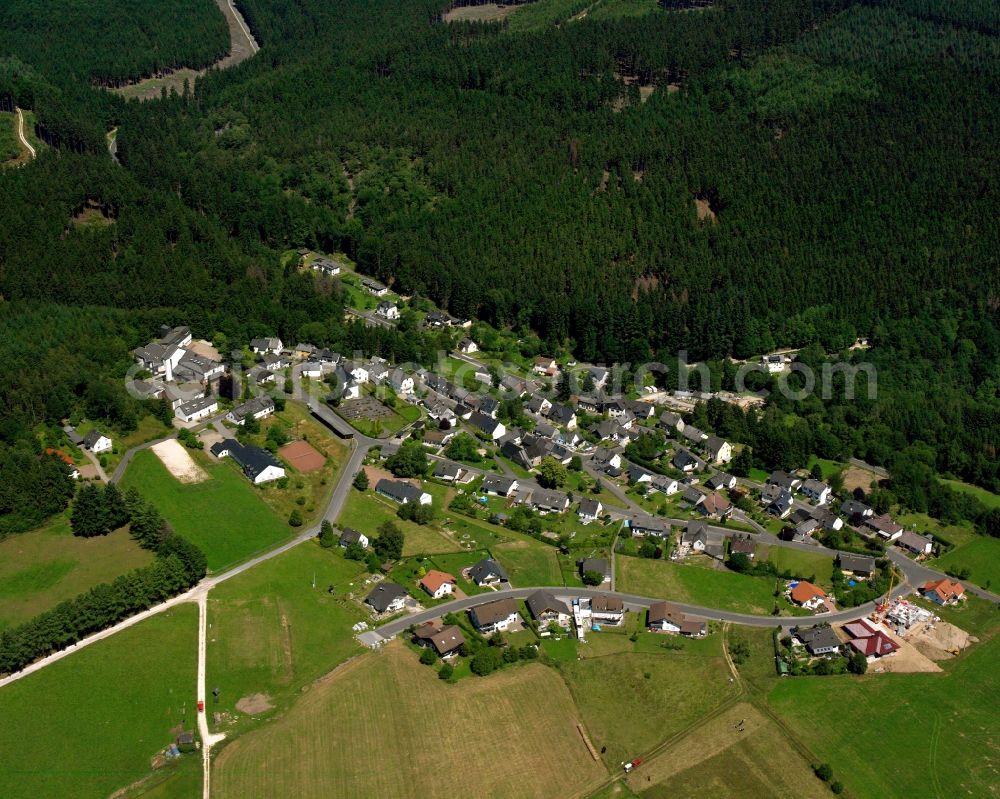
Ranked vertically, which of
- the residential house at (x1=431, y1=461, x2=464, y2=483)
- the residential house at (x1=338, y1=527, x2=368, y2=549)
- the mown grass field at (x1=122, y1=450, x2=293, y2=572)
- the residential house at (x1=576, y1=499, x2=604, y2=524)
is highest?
the mown grass field at (x1=122, y1=450, x2=293, y2=572)

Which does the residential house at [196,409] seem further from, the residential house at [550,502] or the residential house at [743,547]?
the residential house at [743,547]

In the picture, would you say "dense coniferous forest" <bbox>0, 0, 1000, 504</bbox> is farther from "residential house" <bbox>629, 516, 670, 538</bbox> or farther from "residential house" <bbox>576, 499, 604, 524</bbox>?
"residential house" <bbox>576, 499, 604, 524</bbox>

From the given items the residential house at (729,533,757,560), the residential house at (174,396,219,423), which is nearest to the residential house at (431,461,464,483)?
the residential house at (174,396,219,423)

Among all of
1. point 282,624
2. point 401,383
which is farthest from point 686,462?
point 282,624

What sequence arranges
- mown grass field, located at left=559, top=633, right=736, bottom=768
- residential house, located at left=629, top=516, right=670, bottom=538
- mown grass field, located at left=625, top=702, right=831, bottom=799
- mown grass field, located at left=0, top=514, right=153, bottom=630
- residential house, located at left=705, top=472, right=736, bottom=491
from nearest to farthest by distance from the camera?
1. mown grass field, located at left=625, top=702, right=831, bottom=799
2. mown grass field, located at left=559, top=633, right=736, bottom=768
3. mown grass field, located at left=0, top=514, right=153, bottom=630
4. residential house, located at left=629, top=516, right=670, bottom=538
5. residential house, located at left=705, top=472, right=736, bottom=491

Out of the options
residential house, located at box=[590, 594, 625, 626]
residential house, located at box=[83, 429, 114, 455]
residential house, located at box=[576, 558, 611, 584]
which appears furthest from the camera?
residential house, located at box=[83, 429, 114, 455]

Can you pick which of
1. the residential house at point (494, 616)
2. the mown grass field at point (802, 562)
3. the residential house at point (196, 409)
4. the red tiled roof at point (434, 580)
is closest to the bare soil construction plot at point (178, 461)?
the residential house at point (196, 409)

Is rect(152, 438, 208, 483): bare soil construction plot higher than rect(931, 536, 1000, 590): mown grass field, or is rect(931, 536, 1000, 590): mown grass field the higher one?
rect(152, 438, 208, 483): bare soil construction plot
